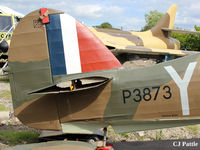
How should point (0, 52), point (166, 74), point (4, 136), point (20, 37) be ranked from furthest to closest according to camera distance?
1. point (0, 52)
2. point (4, 136)
3. point (20, 37)
4. point (166, 74)

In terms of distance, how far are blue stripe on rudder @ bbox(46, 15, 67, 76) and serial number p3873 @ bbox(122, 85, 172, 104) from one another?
3.12ft

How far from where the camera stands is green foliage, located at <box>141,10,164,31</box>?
2184 inches

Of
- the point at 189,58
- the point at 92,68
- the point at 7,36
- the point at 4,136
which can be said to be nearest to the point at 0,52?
the point at 7,36

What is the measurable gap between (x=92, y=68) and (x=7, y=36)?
11.2 meters

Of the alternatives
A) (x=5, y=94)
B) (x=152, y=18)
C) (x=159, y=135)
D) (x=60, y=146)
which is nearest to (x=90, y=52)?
(x=60, y=146)

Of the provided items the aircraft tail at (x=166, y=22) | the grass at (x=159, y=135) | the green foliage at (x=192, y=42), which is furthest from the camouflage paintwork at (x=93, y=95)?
the green foliage at (x=192, y=42)

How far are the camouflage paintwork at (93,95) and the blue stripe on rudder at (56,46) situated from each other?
75 millimetres

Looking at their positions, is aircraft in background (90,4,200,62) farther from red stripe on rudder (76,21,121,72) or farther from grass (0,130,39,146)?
red stripe on rudder (76,21,121,72)

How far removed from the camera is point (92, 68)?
3.29 metres

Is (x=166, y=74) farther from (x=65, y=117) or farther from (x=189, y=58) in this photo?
(x=65, y=117)

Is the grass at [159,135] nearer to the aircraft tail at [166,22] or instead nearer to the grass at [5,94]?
the grass at [5,94]

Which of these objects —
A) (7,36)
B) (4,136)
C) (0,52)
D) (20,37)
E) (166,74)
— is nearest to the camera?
(166,74)

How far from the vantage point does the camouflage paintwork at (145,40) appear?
39.4 feet

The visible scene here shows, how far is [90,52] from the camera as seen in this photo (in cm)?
331
